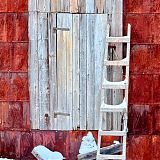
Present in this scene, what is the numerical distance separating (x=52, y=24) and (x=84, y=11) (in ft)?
1.33

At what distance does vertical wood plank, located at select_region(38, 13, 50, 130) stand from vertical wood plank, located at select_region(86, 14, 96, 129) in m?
0.49

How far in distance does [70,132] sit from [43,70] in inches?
32.2

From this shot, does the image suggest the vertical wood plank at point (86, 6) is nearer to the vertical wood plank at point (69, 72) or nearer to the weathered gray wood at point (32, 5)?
the vertical wood plank at point (69, 72)

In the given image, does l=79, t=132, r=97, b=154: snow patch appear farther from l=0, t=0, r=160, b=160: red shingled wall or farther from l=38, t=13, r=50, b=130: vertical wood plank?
l=38, t=13, r=50, b=130: vertical wood plank

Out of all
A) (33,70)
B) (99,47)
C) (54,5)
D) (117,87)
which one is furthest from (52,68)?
(117,87)

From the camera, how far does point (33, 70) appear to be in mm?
5406

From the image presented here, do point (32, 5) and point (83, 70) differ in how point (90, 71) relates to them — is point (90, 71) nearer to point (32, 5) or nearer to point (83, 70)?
point (83, 70)

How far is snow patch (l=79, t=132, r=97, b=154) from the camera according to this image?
546 centimetres

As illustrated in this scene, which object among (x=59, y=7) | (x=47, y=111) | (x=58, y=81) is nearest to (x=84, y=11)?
(x=59, y=7)

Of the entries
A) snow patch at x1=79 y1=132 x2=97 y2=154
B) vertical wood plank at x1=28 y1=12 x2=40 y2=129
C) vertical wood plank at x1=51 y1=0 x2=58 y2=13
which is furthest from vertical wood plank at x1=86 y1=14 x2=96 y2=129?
vertical wood plank at x1=28 y1=12 x2=40 y2=129

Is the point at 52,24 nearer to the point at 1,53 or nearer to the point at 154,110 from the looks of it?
the point at 1,53

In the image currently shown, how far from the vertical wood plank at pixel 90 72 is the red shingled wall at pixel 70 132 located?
0.74 feet

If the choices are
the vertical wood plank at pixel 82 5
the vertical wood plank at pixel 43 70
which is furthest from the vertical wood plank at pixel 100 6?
the vertical wood plank at pixel 43 70

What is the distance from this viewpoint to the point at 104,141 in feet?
17.9
